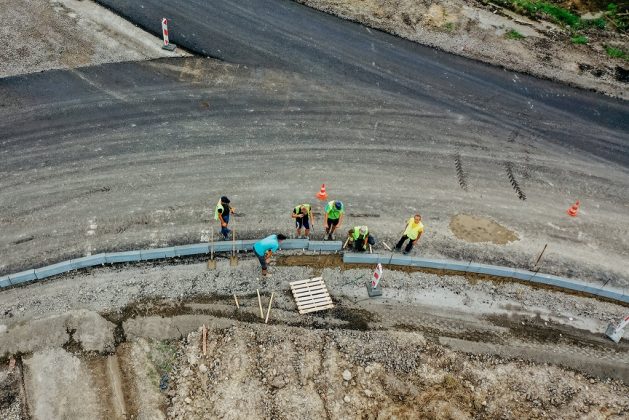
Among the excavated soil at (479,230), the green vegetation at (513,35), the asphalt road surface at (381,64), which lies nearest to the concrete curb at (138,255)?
the excavated soil at (479,230)

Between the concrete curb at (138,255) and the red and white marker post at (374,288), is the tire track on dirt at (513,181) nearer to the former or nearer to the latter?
the red and white marker post at (374,288)

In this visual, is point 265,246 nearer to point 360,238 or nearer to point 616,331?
point 360,238

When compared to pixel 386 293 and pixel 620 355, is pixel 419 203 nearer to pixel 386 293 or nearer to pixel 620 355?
pixel 386 293

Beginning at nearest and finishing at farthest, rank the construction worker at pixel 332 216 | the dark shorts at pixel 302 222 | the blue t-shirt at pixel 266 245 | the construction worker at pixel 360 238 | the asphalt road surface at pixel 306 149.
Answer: the blue t-shirt at pixel 266 245 < the construction worker at pixel 332 216 < the construction worker at pixel 360 238 < the dark shorts at pixel 302 222 < the asphalt road surface at pixel 306 149

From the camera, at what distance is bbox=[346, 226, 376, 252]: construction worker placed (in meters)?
11.5

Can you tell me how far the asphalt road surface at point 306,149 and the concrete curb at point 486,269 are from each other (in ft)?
1.68

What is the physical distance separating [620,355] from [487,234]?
4111 millimetres

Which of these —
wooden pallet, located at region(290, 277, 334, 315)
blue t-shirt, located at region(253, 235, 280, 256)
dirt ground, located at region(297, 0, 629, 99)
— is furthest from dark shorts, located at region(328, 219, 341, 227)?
dirt ground, located at region(297, 0, 629, 99)

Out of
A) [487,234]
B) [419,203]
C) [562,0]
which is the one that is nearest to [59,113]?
[419,203]

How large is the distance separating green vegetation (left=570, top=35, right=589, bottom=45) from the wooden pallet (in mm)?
16558

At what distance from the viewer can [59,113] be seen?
1530 cm

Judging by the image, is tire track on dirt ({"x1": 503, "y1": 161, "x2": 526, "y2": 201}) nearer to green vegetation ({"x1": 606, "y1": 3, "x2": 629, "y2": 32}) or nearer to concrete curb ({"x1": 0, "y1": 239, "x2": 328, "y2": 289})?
concrete curb ({"x1": 0, "y1": 239, "x2": 328, "y2": 289})

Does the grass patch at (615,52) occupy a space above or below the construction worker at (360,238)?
above

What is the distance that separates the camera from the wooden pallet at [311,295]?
11.0 metres
